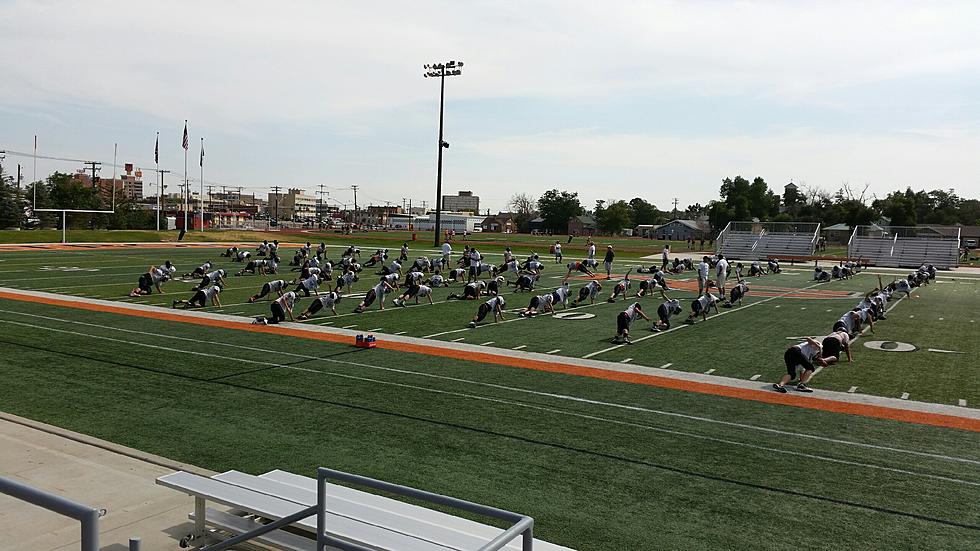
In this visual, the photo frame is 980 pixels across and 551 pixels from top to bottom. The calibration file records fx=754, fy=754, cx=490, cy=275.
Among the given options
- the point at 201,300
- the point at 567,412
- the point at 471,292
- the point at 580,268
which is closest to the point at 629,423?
the point at 567,412

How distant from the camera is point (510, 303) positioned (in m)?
26.8

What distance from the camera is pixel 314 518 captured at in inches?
251

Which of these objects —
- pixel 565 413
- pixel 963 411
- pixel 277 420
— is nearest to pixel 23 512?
pixel 277 420

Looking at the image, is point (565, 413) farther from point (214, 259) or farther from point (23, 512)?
point (214, 259)

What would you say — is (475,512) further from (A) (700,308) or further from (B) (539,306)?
(A) (700,308)

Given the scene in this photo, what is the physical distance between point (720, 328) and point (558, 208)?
127 metres

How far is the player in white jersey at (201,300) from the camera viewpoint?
23375 mm

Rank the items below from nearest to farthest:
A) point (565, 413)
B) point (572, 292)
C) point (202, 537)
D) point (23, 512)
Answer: point (202, 537)
point (23, 512)
point (565, 413)
point (572, 292)

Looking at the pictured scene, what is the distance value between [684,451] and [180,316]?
1632cm

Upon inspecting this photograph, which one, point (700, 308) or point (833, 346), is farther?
point (700, 308)

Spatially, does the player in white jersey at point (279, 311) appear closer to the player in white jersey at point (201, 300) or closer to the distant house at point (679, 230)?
the player in white jersey at point (201, 300)

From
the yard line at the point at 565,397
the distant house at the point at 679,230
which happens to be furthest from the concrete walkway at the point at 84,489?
the distant house at the point at 679,230

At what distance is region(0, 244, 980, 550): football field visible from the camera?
8.14m

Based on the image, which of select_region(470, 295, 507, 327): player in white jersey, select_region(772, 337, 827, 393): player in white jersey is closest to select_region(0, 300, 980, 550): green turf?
select_region(772, 337, 827, 393): player in white jersey
